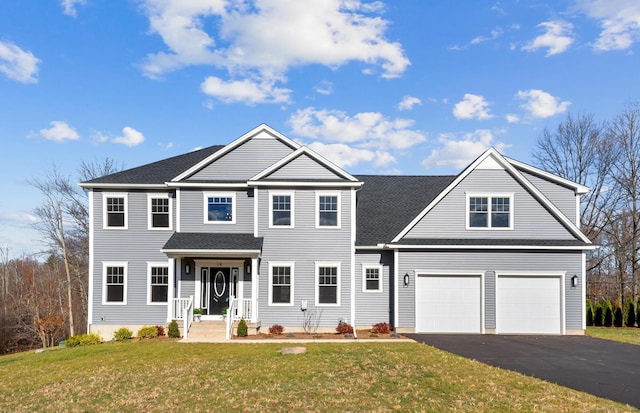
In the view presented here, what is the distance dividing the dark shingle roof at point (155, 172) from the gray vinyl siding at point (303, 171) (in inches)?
186

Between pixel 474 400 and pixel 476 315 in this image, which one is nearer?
pixel 474 400

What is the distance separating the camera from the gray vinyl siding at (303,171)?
18.8m

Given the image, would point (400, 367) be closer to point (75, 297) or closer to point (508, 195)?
point (508, 195)

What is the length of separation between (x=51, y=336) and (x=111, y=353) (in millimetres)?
26734

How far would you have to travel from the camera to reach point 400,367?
442 inches

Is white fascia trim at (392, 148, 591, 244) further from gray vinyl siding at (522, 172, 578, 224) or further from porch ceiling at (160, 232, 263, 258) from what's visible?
porch ceiling at (160, 232, 263, 258)

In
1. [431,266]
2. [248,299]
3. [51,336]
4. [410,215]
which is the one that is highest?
[410,215]

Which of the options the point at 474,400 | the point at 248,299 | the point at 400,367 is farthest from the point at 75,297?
the point at 474,400

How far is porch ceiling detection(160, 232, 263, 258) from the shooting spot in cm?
1741

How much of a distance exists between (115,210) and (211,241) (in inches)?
183

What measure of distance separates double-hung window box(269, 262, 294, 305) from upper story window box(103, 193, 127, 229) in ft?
21.8

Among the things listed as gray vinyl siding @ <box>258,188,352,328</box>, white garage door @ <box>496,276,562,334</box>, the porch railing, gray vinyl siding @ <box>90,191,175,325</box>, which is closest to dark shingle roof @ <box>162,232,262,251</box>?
gray vinyl siding @ <box>258,188,352,328</box>

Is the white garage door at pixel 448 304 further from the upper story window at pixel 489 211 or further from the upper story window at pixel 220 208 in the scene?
the upper story window at pixel 220 208

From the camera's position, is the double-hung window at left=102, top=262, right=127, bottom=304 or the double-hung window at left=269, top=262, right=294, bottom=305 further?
the double-hung window at left=102, top=262, right=127, bottom=304
